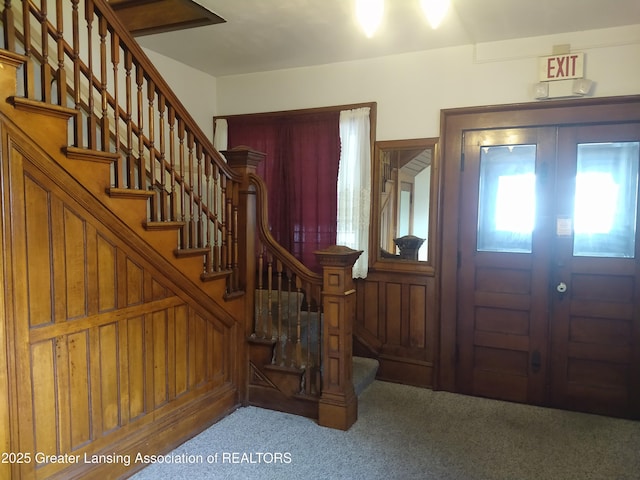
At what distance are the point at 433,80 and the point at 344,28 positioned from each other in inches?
33.9

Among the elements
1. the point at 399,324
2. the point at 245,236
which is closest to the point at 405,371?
the point at 399,324

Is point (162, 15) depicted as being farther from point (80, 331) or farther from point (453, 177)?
point (453, 177)

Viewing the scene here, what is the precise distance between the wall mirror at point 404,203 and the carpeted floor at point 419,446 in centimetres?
116

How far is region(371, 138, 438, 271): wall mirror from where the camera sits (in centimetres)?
379

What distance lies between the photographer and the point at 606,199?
3.33 m

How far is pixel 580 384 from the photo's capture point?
11.2ft

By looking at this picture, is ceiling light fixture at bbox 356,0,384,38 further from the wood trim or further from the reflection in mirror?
the reflection in mirror

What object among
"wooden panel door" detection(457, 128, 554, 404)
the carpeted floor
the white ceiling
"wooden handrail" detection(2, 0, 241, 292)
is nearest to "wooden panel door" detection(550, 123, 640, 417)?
"wooden panel door" detection(457, 128, 554, 404)

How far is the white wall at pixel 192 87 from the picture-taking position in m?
4.06

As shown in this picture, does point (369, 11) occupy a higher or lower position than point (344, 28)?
lower

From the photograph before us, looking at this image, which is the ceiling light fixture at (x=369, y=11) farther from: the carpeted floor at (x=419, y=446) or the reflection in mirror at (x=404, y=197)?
the carpeted floor at (x=419, y=446)

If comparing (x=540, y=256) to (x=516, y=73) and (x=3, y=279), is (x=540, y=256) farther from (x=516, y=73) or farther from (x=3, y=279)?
(x=3, y=279)

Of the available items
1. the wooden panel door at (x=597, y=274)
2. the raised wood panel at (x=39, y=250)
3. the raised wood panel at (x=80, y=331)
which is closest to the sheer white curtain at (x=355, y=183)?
the wooden panel door at (x=597, y=274)

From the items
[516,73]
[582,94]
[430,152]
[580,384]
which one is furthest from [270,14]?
[580,384]
